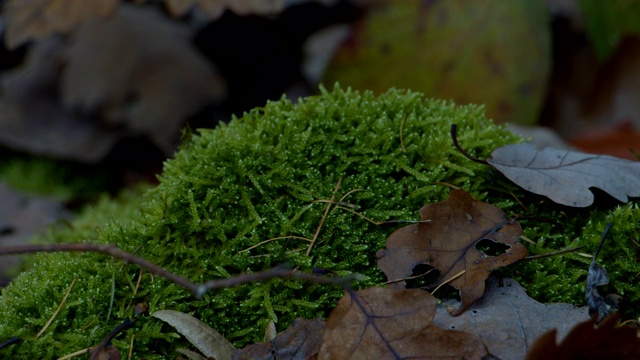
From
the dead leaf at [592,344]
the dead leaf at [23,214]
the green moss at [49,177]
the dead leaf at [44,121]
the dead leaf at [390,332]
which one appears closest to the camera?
the dead leaf at [592,344]

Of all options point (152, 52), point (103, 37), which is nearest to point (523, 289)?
point (152, 52)

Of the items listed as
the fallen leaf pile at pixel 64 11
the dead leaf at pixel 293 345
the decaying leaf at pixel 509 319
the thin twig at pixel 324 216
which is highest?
the fallen leaf pile at pixel 64 11

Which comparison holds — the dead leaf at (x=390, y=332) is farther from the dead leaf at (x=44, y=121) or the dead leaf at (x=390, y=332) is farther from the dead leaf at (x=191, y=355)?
the dead leaf at (x=44, y=121)

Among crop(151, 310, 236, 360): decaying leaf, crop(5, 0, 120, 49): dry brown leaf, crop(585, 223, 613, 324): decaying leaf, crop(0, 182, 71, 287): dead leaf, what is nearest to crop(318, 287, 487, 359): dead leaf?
crop(151, 310, 236, 360): decaying leaf

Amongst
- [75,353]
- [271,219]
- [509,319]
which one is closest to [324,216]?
[271,219]

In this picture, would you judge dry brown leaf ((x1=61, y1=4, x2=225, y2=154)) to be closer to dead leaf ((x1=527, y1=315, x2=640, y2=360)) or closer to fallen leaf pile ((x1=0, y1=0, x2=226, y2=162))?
fallen leaf pile ((x1=0, y1=0, x2=226, y2=162))

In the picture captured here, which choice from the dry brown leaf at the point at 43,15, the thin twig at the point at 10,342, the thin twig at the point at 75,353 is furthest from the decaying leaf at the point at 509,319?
the dry brown leaf at the point at 43,15
